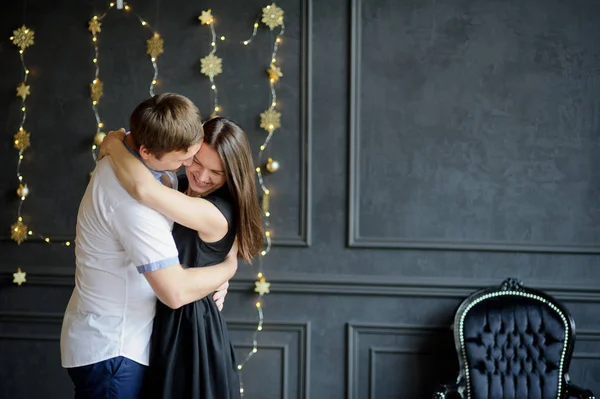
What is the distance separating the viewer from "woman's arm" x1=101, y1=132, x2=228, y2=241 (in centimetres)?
190

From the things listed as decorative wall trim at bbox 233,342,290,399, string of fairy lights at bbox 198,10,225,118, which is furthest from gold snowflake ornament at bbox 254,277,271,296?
string of fairy lights at bbox 198,10,225,118

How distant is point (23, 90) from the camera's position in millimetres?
3623

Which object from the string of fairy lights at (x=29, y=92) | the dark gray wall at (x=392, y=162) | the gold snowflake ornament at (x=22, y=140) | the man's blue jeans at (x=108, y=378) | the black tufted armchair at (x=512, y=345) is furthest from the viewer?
the gold snowflake ornament at (x=22, y=140)

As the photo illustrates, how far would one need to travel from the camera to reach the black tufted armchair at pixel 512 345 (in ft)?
10.2

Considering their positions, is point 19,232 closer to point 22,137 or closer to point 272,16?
point 22,137

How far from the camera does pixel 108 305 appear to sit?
6.51 ft

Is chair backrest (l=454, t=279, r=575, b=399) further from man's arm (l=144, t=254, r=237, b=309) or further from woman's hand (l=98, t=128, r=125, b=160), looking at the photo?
woman's hand (l=98, t=128, r=125, b=160)

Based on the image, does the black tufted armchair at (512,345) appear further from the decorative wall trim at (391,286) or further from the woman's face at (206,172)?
the woman's face at (206,172)

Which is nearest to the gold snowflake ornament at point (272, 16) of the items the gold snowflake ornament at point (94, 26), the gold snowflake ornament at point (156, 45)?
the gold snowflake ornament at point (156, 45)

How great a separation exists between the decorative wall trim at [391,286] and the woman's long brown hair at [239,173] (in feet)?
4.32

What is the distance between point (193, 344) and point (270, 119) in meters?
1.63

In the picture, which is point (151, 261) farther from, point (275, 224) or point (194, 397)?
point (275, 224)

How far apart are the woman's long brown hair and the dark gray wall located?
1.29m

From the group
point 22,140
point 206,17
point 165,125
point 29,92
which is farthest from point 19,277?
point 165,125
